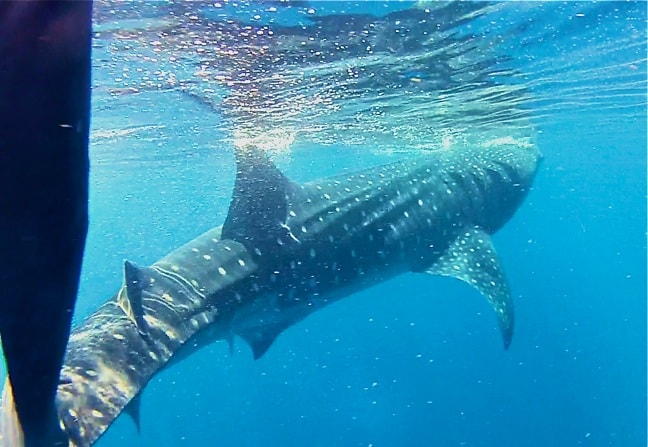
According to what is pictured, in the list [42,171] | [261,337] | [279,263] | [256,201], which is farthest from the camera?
[261,337]

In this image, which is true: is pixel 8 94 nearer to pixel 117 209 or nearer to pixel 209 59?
pixel 209 59

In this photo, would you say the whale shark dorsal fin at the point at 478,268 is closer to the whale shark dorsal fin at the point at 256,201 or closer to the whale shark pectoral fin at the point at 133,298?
the whale shark dorsal fin at the point at 256,201

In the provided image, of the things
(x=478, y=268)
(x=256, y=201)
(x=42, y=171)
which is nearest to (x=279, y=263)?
(x=256, y=201)

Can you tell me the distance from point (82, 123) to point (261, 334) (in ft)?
22.3

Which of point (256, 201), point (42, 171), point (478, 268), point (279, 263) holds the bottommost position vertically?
point (478, 268)

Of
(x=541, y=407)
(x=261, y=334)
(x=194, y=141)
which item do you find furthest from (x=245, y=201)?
(x=541, y=407)

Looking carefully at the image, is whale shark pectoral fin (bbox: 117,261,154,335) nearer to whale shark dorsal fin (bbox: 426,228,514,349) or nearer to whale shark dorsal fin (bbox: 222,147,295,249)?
whale shark dorsal fin (bbox: 222,147,295,249)

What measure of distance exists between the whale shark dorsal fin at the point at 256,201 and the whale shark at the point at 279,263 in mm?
16

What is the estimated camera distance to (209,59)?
10.7m

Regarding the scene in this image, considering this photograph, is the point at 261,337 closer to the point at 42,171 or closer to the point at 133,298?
the point at 133,298

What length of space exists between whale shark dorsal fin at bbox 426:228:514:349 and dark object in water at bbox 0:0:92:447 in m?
8.28

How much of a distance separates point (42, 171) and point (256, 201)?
19.9 ft

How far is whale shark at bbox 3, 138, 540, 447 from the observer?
4.95 m

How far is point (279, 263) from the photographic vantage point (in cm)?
753
